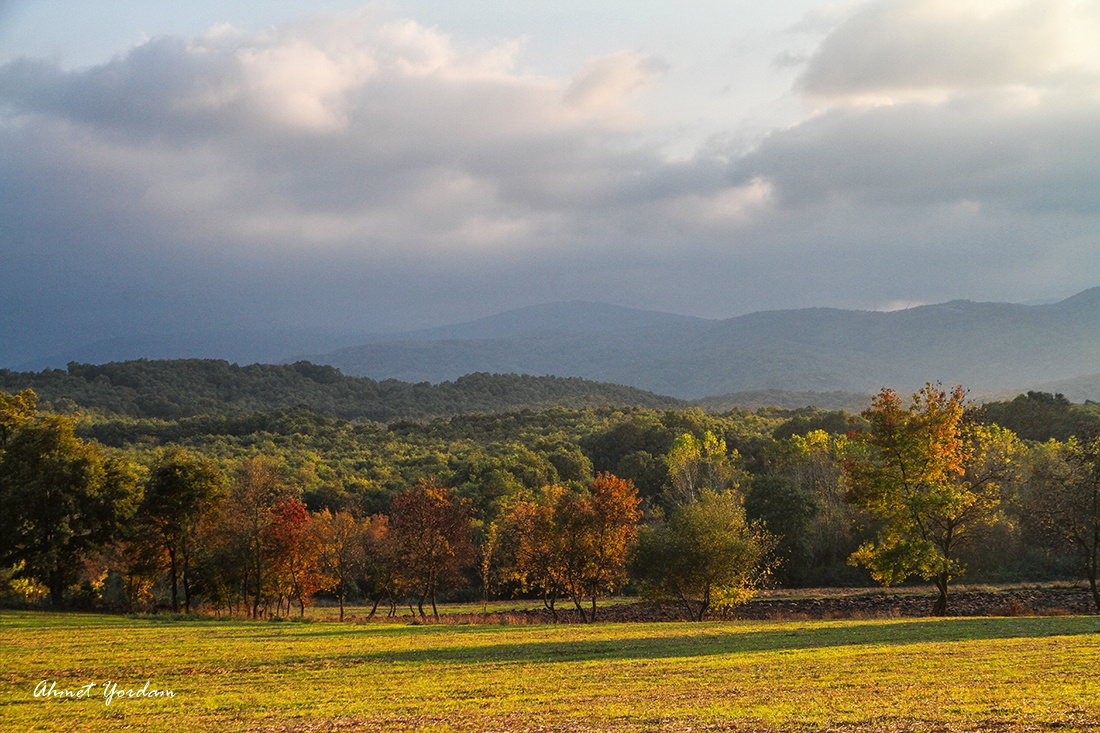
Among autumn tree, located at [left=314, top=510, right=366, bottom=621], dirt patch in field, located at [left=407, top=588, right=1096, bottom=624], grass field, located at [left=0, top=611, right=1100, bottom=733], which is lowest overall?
dirt patch in field, located at [left=407, top=588, right=1096, bottom=624]

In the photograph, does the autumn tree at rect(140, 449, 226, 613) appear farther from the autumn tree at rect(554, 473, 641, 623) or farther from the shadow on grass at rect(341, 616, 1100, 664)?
the shadow on grass at rect(341, 616, 1100, 664)

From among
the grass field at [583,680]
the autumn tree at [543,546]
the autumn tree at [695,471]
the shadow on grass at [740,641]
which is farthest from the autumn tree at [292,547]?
the autumn tree at [695,471]

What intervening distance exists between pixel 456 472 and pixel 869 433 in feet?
226

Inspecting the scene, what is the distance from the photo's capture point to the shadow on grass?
24.8 meters

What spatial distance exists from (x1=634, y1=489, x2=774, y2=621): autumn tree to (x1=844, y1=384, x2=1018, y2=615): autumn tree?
278 inches

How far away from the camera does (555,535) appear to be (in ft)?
177

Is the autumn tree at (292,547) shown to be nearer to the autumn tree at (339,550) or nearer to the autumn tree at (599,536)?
the autumn tree at (339,550)

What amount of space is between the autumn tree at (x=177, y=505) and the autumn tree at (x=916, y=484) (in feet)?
137

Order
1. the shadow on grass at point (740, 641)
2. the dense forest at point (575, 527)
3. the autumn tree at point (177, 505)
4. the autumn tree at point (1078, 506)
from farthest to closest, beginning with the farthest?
1. the autumn tree at point (177, 505)
2. the dense forest at point (575, 527)
3. the autumn tree at point (1078, 506)
4. the shadow on grass at point (740, 641)

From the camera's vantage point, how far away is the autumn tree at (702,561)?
46.8 meters

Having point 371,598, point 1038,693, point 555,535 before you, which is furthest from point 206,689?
point 371,598

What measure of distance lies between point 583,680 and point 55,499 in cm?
4294

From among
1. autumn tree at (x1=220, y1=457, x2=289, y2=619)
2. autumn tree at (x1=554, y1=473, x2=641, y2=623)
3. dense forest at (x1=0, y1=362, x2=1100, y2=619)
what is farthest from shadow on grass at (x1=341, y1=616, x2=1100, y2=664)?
autumn tree at (x1=220, y1=457, x2=289, y2=619)
